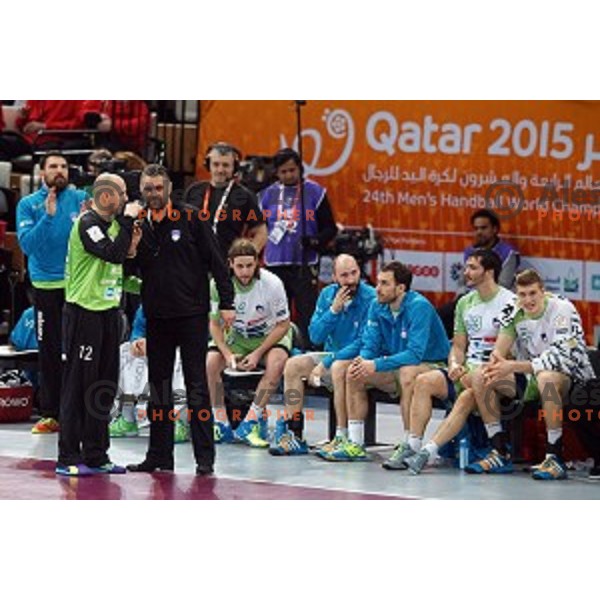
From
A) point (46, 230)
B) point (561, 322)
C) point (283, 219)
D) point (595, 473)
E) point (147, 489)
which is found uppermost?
point (283, 219)

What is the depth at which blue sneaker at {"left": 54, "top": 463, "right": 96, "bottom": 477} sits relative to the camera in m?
10.8

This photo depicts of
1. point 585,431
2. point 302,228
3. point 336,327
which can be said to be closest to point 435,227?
point 302,228

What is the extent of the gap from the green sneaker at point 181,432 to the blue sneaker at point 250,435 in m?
0.34

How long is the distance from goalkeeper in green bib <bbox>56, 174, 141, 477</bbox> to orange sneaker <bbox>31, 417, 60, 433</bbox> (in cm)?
167

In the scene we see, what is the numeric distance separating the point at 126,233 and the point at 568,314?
250 cm

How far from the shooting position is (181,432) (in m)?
12.2

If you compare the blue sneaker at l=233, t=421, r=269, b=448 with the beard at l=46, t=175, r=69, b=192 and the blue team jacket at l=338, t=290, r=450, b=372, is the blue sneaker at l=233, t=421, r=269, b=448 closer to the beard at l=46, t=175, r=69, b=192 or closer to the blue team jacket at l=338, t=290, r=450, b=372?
the blue team jacket at l=338, t=290, r=450, b=372

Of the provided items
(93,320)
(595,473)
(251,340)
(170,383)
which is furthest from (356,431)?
(93,320)

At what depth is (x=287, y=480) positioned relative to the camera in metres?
10.7

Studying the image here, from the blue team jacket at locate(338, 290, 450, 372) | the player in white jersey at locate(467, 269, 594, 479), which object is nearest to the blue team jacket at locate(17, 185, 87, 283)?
the blue team jacket at locate(338, 290, 450, 372)

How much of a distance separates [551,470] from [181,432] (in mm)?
2588

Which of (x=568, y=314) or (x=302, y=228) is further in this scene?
(x=302, y=228)

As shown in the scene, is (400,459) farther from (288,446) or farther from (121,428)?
(121,428)

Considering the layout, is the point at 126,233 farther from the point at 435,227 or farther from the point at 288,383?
the point at 435,227
